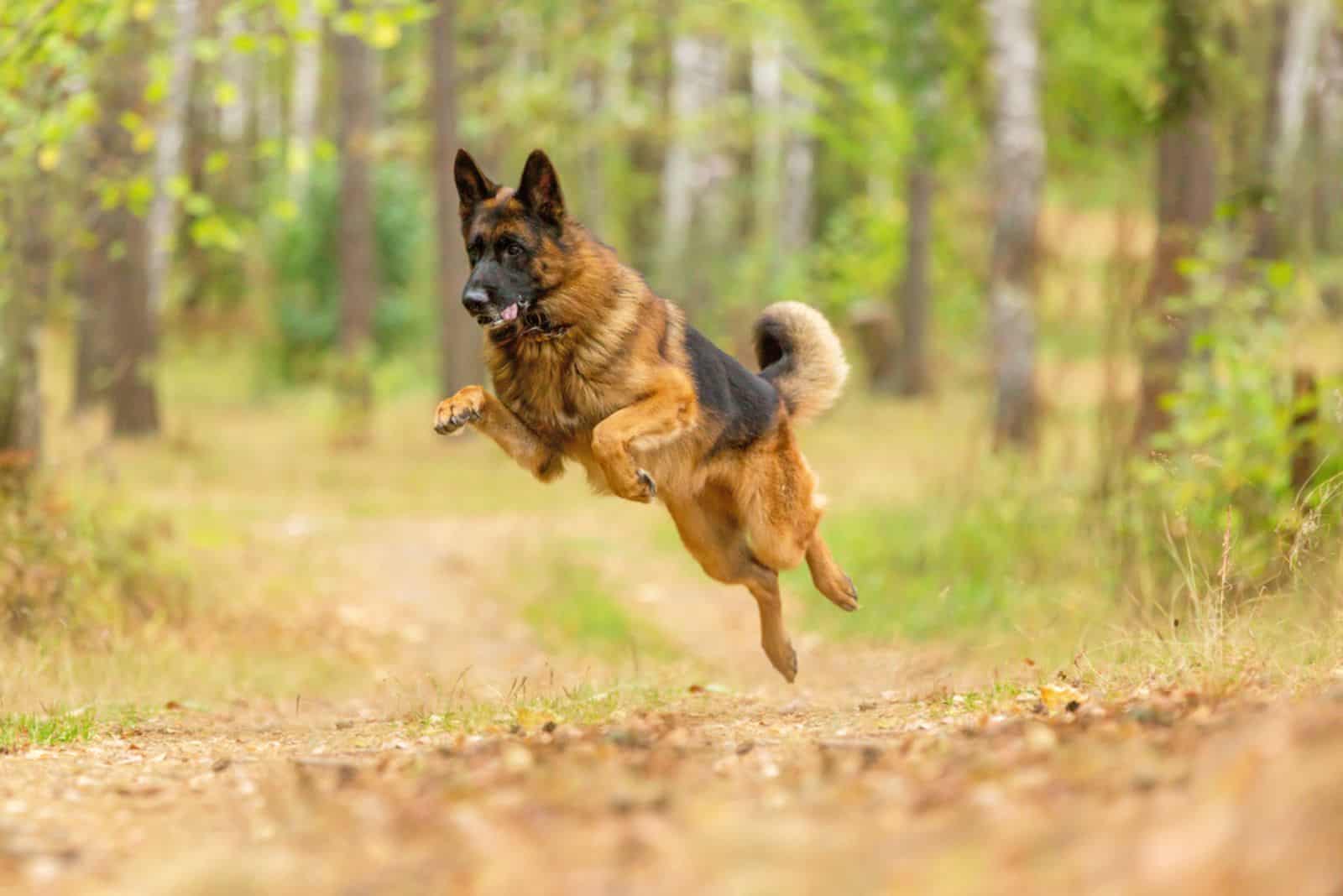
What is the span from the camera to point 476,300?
6117 millimetres

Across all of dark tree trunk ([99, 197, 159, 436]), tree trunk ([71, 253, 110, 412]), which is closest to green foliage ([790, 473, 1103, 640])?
dark tree trunk ([99, 197, 159, 436])

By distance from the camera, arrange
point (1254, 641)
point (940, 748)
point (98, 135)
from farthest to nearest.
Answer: point (98, 135) < point (1254, 641) < point (940, 748)

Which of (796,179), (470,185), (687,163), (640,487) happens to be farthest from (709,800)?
(796,179)

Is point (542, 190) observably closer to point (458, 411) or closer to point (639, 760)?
point (458, 411)

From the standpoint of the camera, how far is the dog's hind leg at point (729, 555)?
7199mm

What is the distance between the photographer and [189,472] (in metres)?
15.9

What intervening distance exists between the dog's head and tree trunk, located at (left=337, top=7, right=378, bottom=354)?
42.8 ft

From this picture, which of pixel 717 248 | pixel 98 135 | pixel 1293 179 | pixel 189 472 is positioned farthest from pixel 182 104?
pixel 1293 179

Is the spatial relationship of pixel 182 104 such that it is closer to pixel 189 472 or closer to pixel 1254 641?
pixel 189 472

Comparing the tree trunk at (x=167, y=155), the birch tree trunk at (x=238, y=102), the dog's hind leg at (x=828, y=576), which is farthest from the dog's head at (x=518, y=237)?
the birch tree trunk at (x=238, y=102)

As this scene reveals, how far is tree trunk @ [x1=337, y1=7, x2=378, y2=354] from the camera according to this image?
19513 mm

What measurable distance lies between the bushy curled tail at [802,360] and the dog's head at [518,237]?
1.45 metres

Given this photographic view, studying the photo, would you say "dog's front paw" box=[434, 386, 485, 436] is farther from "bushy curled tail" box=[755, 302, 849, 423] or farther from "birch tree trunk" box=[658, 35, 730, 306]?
"birch tree trunk" box=[658, 35, 730, 306]

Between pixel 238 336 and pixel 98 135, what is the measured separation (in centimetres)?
1706
